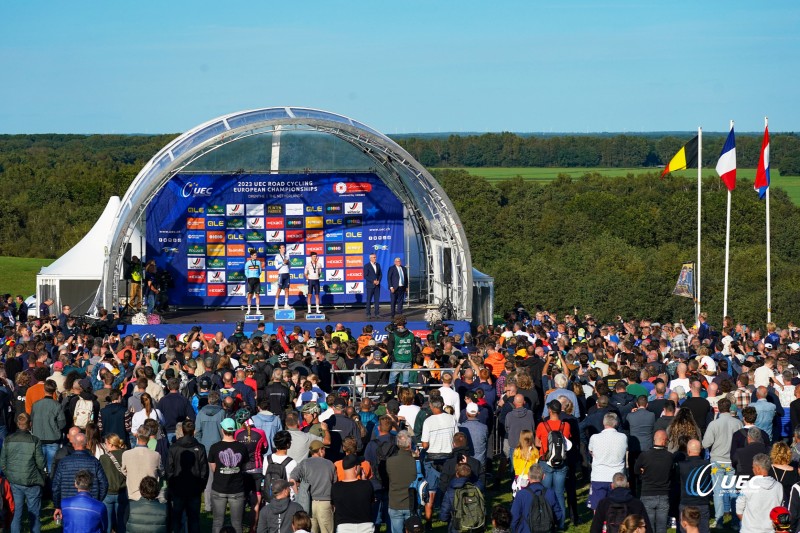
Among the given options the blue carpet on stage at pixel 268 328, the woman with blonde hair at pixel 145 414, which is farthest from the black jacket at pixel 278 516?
the blue carpet on stage at pixel 268 328

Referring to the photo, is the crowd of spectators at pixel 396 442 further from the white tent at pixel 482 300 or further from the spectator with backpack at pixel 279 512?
the white tent at pixel 482 300

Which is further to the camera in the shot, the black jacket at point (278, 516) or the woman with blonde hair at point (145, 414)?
the woman with blonde hair at point (145, 414)

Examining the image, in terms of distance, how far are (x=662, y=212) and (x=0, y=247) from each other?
3879 cm

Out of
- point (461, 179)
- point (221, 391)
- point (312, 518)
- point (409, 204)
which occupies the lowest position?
point (312, 518)

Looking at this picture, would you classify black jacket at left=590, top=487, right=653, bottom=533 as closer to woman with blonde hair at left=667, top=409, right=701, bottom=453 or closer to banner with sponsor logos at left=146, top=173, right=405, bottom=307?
woman with blonde hair at left=667, top=409, right=701, bottom=453

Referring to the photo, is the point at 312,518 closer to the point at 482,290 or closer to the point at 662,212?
the point at 482,290

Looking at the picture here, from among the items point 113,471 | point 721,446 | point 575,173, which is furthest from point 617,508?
point 575,173

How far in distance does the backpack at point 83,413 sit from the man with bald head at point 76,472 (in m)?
1.88

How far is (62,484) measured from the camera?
995 centimetres

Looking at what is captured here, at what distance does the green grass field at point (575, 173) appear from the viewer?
10532cm

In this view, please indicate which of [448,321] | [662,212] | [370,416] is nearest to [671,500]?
[370,416]

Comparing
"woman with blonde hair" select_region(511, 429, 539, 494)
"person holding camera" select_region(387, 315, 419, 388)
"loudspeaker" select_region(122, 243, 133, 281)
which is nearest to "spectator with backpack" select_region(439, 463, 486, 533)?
"woman with blonde hair" select_region(511, 429, 539, 494)

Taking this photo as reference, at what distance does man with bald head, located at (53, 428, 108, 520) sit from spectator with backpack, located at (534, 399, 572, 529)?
4045 mm

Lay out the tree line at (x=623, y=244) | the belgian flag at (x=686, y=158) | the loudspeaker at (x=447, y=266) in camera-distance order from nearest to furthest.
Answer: the loudspeaker at (x=447, y=266), the belgian flag at (x=686, y=158), the tree line at (x=623, y=244)
